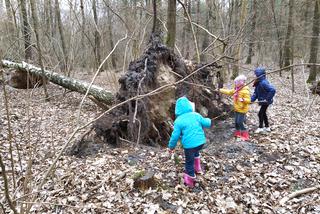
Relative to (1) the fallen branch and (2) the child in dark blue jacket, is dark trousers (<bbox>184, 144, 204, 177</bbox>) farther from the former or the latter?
(2) the child in dark blue jacket

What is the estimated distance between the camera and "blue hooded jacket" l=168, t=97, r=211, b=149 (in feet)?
12.7

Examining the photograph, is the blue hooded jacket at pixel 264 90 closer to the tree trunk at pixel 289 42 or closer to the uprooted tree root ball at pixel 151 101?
the uprooted tree root ball at pixel 151 101

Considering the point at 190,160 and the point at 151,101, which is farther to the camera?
the point at 151,101

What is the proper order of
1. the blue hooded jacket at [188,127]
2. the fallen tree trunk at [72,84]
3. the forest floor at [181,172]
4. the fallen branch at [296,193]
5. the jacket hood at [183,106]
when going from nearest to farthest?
the forest floor at [181,172], the fallen branch at [296,193], the blue hooded jacket at [188,127], the jacket hood at [183,106], the fallen tree trunk at [72,84]

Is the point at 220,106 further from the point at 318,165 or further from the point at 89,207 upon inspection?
the point at 89,207

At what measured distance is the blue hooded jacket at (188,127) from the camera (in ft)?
12.7

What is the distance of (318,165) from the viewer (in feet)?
14.1

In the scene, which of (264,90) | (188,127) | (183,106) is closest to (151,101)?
(183,106)

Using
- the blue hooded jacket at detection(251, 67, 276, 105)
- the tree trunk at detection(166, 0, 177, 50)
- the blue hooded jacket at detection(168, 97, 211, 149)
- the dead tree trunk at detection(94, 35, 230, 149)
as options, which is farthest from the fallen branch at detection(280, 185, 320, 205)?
the tree trunk at detection(166, 0, 177, 50)

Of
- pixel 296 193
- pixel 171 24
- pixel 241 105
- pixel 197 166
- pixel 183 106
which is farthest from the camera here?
pixel 171 24

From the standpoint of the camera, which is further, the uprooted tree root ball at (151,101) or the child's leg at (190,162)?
the uprooted tree root ball at (151,101)

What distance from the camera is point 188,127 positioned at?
388cm

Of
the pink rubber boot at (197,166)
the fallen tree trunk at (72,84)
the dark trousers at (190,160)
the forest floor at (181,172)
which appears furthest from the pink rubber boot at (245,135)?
the fallen tree trunk at (72,84)

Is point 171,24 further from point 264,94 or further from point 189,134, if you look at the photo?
point 189,134
